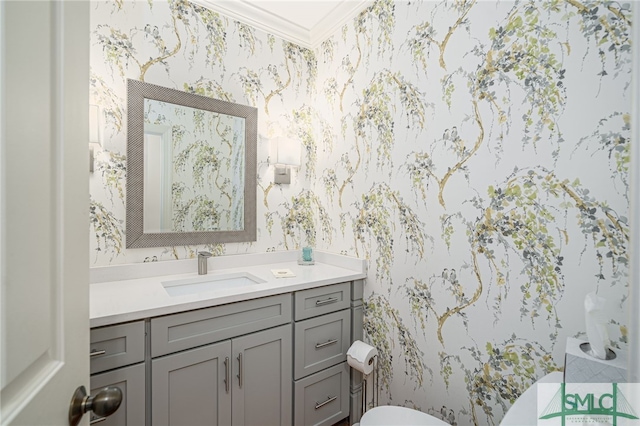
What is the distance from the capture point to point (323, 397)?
179 cm

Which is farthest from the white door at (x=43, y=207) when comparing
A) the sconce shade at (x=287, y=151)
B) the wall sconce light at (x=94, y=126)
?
the sconce shade at (x=287, y=151)

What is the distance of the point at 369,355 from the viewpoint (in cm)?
174

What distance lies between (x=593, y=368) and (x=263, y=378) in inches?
54.2

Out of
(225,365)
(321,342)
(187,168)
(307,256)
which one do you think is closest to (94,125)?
(187,168)

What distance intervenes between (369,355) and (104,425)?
4.24ft

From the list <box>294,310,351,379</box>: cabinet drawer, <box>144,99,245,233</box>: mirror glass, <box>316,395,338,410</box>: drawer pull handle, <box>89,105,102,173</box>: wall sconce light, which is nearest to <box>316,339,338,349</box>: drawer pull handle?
<box>294,310,351,379</box>: cabinet drawer

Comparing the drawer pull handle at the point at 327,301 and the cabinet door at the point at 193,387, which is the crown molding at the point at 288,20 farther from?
the cabinet door at the point at 193,387

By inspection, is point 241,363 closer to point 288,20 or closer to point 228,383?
point 228,383

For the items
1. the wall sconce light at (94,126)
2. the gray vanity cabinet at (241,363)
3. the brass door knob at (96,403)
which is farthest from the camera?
the wall sconce light at (94,126)

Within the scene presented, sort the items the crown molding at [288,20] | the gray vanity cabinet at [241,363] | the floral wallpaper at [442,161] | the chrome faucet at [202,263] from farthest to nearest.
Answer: the crown molding at [288,20] < the chrome faucet at [202,263] < the gray vanity cabinet at [241,363] < the floral wallpaper at [442,161]

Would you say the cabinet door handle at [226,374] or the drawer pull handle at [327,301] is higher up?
the drawer pull handle at [327,301]

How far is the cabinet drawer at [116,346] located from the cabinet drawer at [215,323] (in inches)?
2.2

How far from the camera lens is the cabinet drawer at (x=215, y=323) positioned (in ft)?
4.15

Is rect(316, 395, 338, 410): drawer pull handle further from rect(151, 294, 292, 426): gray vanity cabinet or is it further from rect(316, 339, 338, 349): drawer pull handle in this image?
rect(316, 339, 338, 349): drawer pull handle
